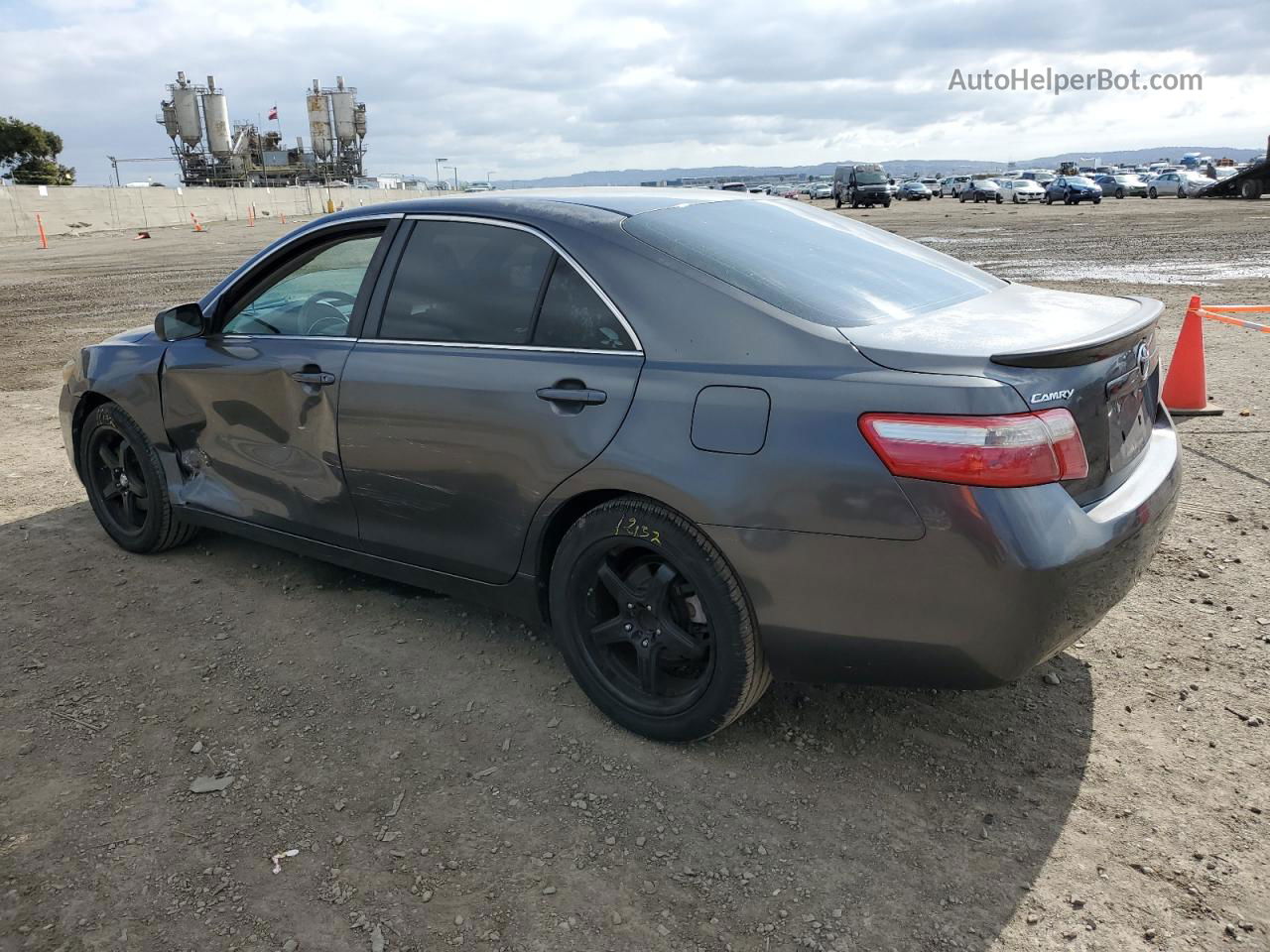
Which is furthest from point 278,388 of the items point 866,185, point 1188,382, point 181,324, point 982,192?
point 982,192

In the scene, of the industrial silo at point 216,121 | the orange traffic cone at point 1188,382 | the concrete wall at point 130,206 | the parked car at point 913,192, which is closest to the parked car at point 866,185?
the parked car at point 913,192

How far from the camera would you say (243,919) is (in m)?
2.47

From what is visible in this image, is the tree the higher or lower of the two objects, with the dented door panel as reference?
higher

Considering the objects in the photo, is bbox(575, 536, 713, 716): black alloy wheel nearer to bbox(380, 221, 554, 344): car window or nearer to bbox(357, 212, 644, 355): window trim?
bbox(357, 212, 644, 355): window trim

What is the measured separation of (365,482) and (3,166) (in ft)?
270

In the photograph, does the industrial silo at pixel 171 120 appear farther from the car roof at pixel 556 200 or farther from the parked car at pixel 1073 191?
the car roof at pixel 556 200

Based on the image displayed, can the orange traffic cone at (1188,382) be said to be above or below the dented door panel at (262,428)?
below

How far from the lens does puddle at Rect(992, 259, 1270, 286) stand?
1490 cm

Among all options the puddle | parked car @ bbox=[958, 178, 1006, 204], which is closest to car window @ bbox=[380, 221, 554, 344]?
the puddle

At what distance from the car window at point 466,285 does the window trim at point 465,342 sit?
0.02 meters

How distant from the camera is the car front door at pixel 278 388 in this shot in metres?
3.80

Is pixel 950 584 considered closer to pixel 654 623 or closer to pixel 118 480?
pixel 654 623

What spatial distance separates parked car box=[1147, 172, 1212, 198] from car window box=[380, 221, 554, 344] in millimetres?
52060

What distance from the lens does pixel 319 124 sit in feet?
350
